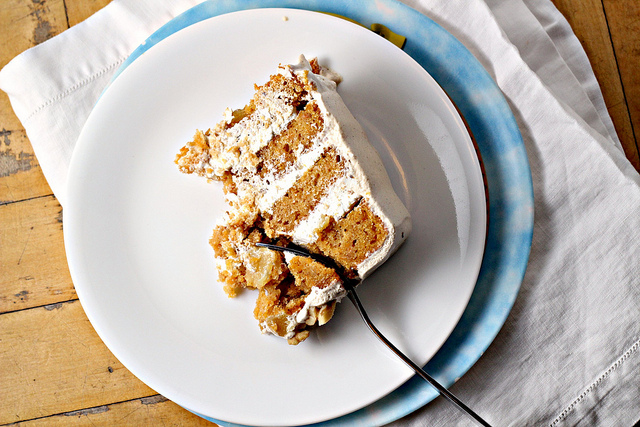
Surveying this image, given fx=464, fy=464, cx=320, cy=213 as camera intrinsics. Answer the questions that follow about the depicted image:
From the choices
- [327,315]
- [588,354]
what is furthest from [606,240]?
[327,315]

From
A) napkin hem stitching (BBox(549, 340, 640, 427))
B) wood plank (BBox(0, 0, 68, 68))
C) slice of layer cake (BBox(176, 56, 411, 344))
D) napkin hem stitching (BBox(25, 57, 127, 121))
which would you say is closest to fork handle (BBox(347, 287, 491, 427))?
slice of layer cake (BBox(176, 56, 411, 344))

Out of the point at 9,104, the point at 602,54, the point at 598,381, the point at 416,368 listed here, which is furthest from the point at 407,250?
the point at 9,104

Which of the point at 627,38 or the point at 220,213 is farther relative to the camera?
the point at 627,38

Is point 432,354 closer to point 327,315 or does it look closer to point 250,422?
point 327,315

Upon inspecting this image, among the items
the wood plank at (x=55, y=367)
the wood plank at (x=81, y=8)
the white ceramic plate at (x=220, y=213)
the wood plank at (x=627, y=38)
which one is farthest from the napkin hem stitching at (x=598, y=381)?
the wood plank at (x=81, y=8)

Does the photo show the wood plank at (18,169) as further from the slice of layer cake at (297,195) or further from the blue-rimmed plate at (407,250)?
the slice of layer cake at (297,195)

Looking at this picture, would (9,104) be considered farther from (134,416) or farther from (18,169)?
(134,416)

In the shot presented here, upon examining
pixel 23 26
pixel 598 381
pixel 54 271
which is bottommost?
pixel 598 381
